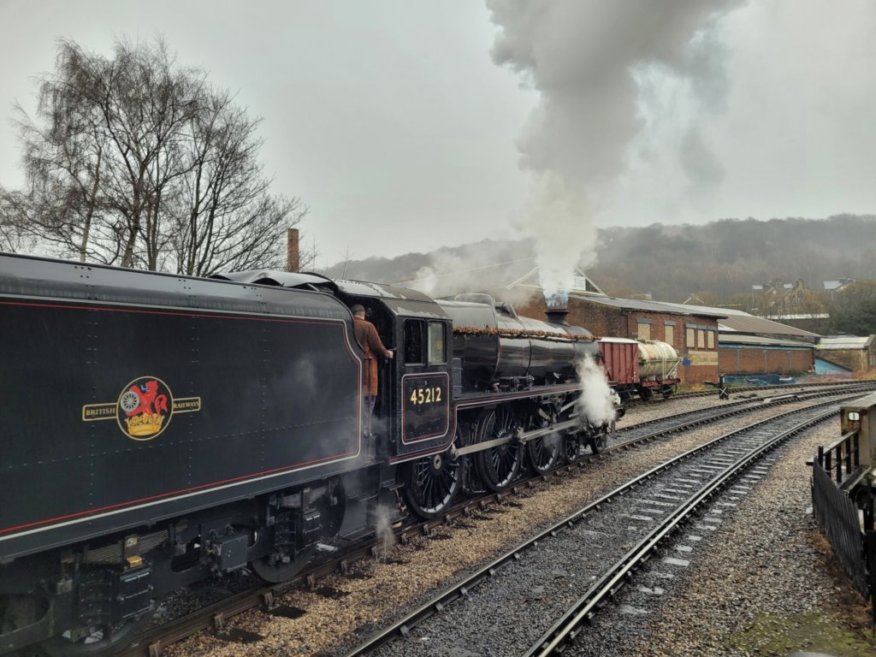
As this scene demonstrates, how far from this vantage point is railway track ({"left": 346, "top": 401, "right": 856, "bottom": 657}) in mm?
5160

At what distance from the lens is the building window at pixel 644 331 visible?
3206cm

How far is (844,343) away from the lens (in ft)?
187

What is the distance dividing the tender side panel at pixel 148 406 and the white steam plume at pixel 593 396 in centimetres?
842

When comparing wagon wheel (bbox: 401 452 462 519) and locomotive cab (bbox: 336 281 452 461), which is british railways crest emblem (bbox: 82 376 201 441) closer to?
locomotive cab (bbox: 336 281 452 461)

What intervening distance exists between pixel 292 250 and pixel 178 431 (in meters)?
14.3

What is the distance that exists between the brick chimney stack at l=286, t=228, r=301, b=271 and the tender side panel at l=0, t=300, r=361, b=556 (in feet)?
41.5

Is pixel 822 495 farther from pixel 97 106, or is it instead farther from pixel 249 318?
pixel 97 106

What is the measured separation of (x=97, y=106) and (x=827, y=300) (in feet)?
319

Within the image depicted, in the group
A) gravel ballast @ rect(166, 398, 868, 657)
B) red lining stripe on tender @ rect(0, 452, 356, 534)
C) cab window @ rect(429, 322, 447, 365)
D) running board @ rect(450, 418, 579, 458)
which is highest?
cab window @ rect(429, 322, 447, 365)

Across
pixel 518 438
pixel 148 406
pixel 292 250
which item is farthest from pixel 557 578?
pixel 292 250

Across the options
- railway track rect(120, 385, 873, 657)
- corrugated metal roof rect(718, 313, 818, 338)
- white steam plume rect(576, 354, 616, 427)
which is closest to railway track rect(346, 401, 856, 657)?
railway track rect(120, 385, 873, 657)

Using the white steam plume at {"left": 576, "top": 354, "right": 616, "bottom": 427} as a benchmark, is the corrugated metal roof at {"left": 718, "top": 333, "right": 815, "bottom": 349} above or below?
above

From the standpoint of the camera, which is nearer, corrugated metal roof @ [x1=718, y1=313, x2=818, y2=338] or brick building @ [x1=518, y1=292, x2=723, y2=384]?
brick building @ [x1=518, y1=292, x2=723, y2=384]

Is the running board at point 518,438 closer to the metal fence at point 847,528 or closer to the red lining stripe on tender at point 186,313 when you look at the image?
the red lining stripe on tender at point 186,313
